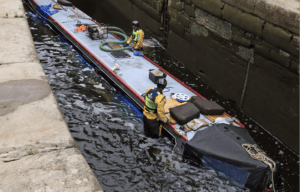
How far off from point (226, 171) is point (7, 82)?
4671 millimetres

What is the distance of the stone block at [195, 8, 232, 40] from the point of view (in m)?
7.54

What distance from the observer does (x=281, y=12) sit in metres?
5.73

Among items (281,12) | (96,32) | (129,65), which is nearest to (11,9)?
(96,32)

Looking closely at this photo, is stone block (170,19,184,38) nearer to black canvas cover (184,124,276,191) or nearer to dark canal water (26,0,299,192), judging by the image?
dark canal water (26,0,299,192)

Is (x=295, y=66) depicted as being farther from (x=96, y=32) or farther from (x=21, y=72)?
(x=96, y=32)

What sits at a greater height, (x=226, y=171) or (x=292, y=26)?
(x=292, y=26)

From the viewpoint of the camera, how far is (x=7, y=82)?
16.3 ft

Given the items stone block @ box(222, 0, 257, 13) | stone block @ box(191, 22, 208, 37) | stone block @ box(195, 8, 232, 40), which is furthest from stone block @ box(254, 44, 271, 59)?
stone block @ box(191, 22, 208, 37)

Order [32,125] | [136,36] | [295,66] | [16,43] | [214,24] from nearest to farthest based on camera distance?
1. [32,125]
2. [295,66]
3. [16,43]
4. [214,24]
5. [136,36]

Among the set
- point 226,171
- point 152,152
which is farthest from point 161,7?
point 226,171

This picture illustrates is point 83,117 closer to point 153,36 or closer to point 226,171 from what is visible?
point 226,171

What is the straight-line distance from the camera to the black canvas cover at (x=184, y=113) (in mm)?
5898

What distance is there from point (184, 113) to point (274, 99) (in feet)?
7.79

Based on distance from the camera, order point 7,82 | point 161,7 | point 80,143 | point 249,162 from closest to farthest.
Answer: point 249,162 < point 7,82 < point 80,143 < point 161,7
